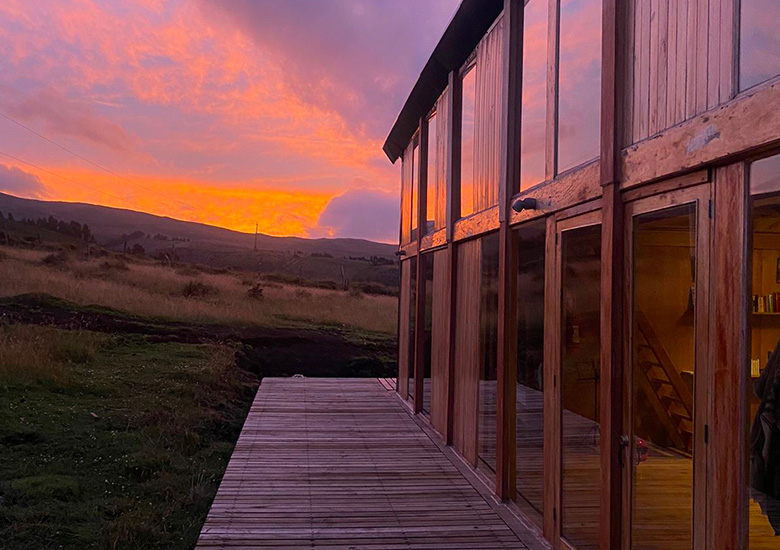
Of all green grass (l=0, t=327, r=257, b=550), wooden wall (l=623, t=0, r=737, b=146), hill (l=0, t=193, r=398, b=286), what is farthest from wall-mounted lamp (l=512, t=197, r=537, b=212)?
hill (l=0, t=193, r=398, b=286)

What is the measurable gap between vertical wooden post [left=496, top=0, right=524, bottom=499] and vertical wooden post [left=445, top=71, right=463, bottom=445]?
6.69ft

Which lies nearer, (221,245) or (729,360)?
(729,360)

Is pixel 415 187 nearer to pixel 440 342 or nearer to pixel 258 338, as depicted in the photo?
pixel 440 342

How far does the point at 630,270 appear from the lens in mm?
3568

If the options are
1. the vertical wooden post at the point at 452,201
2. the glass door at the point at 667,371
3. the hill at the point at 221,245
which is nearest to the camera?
the glass door at the point at 667,371

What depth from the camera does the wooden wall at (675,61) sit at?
281cm

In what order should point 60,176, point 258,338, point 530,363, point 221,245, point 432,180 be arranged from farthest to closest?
point 221,245, point 60,176, point 258,338, point 432,180, point 530,363

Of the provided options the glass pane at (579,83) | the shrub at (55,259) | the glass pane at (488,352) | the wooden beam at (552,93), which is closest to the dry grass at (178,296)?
the shrub at (55,259)

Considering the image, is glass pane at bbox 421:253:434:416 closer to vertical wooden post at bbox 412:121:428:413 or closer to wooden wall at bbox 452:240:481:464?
vertical wooden post at bbox 412:121:428:413

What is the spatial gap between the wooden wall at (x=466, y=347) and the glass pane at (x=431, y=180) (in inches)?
65.2

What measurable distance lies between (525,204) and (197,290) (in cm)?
2589

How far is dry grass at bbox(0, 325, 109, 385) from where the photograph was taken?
1115cm

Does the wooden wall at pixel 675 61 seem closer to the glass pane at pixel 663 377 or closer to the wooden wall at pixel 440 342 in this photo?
the glass pane at pixel 663 377

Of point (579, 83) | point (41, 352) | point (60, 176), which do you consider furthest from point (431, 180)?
point (60, 176)
